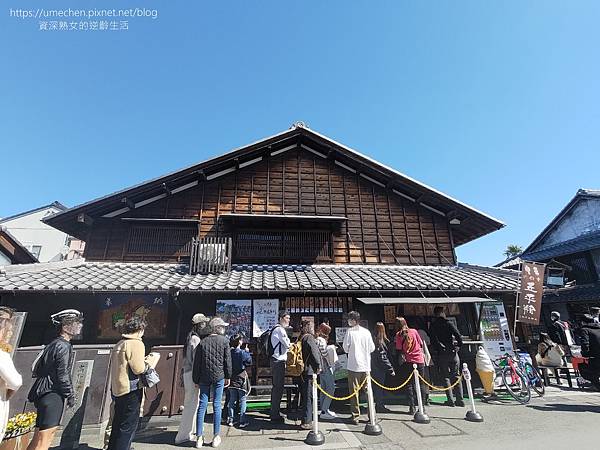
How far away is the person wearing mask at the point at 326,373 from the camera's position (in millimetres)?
6195

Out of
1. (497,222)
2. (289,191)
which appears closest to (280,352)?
(289,191)

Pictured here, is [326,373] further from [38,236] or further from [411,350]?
[38,236]

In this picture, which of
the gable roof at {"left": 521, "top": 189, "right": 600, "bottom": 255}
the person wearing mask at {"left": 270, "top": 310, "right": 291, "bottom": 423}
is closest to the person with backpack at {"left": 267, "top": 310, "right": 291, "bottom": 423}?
the person wearing mask at {"left": 270, "top": 310, "right": 291, "bottom": 423}

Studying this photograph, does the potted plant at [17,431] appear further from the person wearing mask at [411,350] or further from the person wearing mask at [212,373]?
the person wearing mask at [411,350]

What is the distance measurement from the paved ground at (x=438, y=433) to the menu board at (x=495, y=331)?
2.34 metres

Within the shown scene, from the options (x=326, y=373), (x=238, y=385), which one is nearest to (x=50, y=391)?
(x=238, y=385)

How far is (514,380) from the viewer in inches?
309

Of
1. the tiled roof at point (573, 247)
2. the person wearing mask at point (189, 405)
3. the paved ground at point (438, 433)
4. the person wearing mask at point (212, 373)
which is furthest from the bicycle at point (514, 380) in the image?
the tiled roof at point (573, 247)

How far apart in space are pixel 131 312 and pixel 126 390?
5.27 m

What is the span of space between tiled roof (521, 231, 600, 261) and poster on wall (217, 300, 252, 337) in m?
22.0

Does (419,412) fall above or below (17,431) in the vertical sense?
below

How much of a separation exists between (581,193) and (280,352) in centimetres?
2774

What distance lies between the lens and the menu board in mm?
9055

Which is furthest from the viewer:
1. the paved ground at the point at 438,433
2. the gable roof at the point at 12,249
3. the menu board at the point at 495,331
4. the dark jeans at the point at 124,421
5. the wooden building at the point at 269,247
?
the gable roof at the point at 12,249
